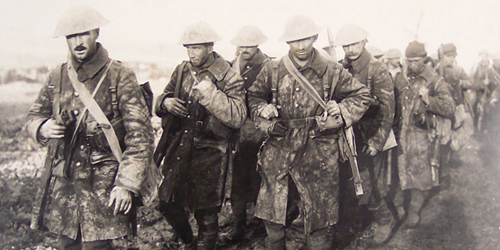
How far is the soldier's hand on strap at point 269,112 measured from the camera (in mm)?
4141

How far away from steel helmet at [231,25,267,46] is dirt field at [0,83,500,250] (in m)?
2.47

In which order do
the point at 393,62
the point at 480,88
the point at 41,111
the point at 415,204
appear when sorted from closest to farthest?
1. the point at 41,111
2. the point at 415,204
3. the point at 393,62
4. the point at 480,88

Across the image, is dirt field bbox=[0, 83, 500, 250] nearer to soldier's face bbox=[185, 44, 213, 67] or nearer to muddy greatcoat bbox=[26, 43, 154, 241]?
muddy greatcoat bbox=[26, 43, 154, 241]

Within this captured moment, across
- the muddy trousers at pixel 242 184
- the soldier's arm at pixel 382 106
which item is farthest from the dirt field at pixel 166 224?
the soldier's arm at pixel 382 106

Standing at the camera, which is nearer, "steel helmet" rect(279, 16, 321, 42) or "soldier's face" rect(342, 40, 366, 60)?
"steel helmet" rect(279, 16, 321, 42)

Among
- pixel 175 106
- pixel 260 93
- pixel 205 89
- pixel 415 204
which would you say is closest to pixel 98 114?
pixel 205 89

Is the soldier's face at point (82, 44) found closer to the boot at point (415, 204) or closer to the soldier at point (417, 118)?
the soldier at point (417, 118)

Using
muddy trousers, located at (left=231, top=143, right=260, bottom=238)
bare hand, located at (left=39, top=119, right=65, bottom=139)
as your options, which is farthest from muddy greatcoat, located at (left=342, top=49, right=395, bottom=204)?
bare hand, located at (left=39, top=119, right=65, bottom=139)

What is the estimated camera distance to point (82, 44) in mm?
3371

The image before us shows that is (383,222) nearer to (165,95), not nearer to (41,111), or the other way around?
(165,95)

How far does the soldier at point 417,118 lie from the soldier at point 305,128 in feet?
7.58

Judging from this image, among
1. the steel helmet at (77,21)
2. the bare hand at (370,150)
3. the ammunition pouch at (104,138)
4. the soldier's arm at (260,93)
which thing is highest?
the steel helmet at (77,21)

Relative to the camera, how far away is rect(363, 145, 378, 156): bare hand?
5469 mm

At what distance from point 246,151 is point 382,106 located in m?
1.84
